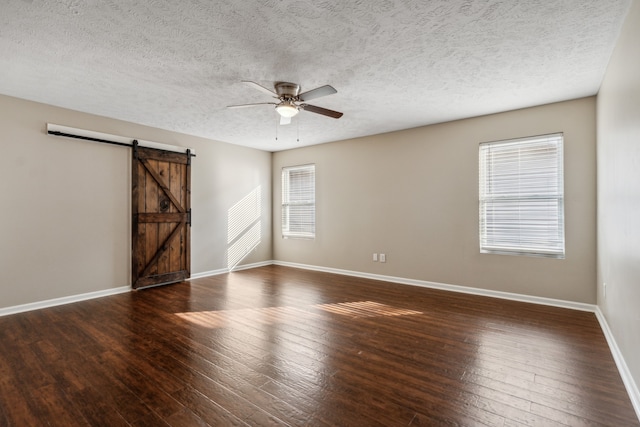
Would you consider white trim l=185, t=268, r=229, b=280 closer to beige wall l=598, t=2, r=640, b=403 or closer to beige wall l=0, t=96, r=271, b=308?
beige wall l=0, t=96, r=271, b=308

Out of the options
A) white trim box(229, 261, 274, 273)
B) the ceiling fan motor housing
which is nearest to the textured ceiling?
the ceiling fan motor housing

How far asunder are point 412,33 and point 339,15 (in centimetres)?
64

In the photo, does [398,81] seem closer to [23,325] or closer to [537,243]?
[537,243]

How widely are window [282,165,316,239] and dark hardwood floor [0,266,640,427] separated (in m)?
2.79

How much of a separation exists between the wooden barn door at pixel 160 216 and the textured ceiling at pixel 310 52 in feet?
3.48

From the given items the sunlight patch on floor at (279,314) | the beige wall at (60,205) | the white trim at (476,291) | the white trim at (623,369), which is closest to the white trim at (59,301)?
the beige wall at (60,205)

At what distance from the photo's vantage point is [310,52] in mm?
2779

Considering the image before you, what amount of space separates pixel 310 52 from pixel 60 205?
395 centimetres

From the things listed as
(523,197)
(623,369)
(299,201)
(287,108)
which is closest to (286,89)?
(287,108)

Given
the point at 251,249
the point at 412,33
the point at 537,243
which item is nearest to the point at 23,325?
the point at 251,249

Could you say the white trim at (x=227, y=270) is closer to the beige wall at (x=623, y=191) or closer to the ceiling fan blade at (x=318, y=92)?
the ceiling fan blade at (x=318, y=92)

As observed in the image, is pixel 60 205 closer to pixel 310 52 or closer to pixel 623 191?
pixel 310 52

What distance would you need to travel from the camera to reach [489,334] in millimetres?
3119

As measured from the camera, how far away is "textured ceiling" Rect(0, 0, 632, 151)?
87.0 inches
